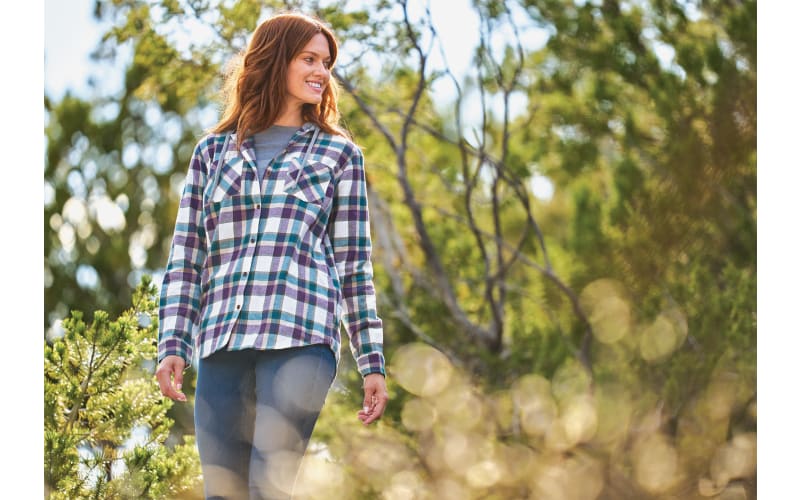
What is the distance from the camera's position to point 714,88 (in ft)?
10.2

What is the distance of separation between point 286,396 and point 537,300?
7.59 feet

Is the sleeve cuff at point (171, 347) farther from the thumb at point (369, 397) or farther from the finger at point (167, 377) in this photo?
the thumb at point (369, 397)

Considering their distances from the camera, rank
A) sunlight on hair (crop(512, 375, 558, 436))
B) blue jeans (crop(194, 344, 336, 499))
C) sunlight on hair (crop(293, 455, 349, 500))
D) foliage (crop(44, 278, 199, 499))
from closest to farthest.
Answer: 1. blue jeans (crop(194, 344, 336, 499))
2. foliage (crop(44, 278, 199, 499))
3. sunlight on hair (crop(293, 455, 349, 500))
4. sunlight on hair (crop(512, 375, 558, 436))

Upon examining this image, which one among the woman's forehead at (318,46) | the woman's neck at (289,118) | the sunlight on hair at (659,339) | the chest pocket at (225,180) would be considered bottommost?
the sunlight on hair at (659,339)

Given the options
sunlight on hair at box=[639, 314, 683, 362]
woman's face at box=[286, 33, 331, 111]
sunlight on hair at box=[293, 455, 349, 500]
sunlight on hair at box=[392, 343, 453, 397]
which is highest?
woman's face at box=[286, 33, 331, 111]

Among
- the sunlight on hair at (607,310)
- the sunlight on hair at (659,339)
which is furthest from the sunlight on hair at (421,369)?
the sunlight on hair at (659,339)

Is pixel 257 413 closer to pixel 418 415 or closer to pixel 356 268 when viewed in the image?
pixel 356 268

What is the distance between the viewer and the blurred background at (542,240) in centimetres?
281

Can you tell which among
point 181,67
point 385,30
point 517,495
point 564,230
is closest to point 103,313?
point 181,67

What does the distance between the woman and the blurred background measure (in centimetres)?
130

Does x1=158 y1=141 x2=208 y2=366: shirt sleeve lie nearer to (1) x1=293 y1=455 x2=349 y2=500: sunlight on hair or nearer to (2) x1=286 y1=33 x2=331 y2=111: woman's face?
(2) x1=286 y1=33 x2=331 y2=111: woman's face

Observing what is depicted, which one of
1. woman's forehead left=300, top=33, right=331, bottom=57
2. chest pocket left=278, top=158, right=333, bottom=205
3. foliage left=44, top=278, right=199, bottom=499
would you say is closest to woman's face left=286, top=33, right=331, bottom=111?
woman's forehead left=300, top=33, right=331, bottom=57

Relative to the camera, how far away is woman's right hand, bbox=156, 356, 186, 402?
1231 millimetres

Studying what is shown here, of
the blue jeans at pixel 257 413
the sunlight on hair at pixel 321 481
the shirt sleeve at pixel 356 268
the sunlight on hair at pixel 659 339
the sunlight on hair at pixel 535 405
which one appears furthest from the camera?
the sunlight on hair at pixel 659 339
